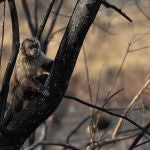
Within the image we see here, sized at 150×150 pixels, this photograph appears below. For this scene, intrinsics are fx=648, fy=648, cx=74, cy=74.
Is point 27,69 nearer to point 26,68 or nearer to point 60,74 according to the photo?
point 26,68

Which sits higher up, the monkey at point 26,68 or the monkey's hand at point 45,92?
the monkey's hand at point 45,92

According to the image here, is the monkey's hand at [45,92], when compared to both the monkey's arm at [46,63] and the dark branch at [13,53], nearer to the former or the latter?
the dark branch at [13,53]

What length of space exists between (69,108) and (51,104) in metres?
8.96

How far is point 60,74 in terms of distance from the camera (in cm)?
318

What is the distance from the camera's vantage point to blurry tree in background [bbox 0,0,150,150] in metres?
3.20

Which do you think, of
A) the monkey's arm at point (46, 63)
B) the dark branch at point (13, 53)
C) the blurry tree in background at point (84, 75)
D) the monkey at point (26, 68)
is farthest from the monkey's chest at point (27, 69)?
the dark branch at point (13, 53)

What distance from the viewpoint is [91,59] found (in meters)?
13.6

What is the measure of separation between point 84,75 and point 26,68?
26.9 ft

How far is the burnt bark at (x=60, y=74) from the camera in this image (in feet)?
10.4

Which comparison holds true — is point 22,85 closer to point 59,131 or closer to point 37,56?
point 37,56

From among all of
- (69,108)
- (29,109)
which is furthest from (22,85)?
(69,108)

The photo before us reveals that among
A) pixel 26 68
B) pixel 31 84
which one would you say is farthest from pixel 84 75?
pixel 31 84

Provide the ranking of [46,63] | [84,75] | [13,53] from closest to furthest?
[13,53]
[46,63]
[84,75]

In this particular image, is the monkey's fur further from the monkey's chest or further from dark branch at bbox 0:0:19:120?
→ dark branch at bbox 0:0:19:120
